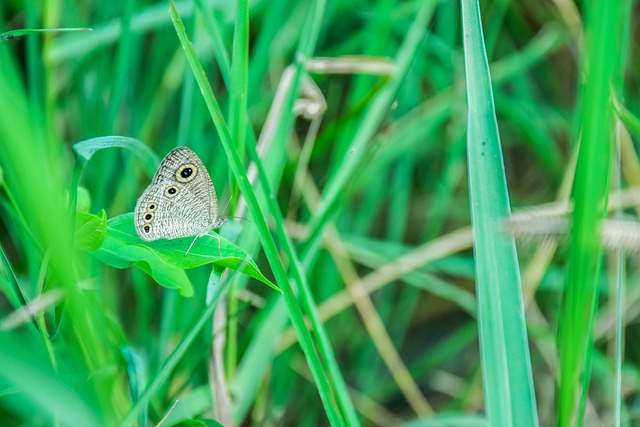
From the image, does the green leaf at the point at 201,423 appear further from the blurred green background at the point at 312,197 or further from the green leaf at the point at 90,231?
the green leaf at the point at 90,231

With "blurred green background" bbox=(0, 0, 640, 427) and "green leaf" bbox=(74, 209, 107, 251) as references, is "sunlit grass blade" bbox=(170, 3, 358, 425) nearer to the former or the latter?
"blurred green background" bbox=(0, 0, 640, 427)

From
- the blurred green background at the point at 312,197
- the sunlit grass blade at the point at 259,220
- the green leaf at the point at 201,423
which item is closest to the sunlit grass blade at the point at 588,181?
the blurred green background at the point at 312,197

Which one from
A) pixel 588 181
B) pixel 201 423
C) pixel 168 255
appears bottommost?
pixel 201 423

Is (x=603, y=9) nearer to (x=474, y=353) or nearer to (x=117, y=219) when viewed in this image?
(x=117, y=219)

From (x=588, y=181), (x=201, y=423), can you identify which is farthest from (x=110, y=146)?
(x=588, y=181)

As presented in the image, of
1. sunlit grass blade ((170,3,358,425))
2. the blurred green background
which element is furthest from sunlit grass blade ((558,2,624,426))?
sunlit grass blade ((170,3,358,425))

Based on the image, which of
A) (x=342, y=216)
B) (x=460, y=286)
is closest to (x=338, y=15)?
(x=342, y=216)

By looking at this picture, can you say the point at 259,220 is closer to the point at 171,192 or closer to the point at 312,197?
the point at 171,192
